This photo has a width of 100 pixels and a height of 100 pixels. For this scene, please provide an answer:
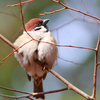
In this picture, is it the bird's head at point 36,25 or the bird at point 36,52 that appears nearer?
the bird at point 36,52

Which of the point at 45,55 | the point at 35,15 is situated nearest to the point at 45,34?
the point at 45,55

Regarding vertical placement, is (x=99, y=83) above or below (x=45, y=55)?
below

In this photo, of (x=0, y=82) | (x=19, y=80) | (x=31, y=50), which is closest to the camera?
(x=31, y=50)

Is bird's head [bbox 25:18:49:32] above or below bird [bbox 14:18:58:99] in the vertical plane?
above

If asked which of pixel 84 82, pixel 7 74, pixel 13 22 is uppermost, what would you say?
pixel 13 22

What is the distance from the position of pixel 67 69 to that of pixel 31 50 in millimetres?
4874

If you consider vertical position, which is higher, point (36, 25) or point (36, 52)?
point (36, 25)

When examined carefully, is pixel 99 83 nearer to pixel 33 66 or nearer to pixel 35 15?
pixel 35 15

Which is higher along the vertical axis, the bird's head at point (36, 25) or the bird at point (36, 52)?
the bird's head at point (36, 25)

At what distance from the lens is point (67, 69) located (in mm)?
7664

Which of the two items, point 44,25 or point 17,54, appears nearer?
point 17,54

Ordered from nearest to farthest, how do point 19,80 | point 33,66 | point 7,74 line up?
point 33,66, point 7,74, point 19,80

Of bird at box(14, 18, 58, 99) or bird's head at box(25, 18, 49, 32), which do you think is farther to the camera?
bird's head at box(25, 18, 49, 32)

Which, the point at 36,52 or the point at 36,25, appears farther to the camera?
the point at 36,25
